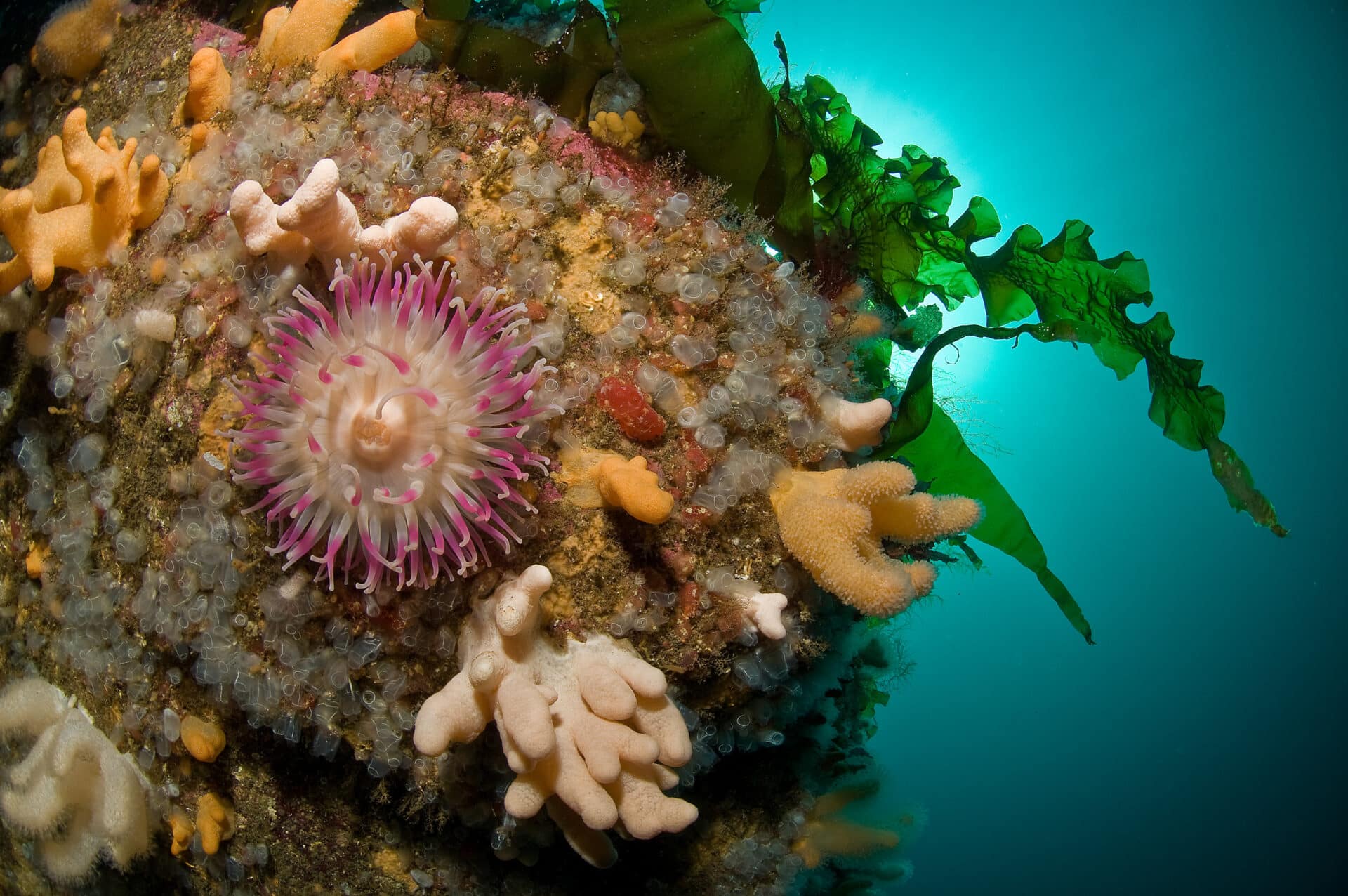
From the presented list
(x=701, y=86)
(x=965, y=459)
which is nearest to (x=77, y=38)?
(x=701, y=86)

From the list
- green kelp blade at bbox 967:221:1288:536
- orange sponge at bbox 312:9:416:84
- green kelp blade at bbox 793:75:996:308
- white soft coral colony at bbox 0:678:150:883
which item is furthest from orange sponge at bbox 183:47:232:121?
green kelp blade at bbox 967:221:1288:536

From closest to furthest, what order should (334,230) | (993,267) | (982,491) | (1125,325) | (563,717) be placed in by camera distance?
(334,230)
(563,717)
(1125,325)
(993,267)
(982,491)

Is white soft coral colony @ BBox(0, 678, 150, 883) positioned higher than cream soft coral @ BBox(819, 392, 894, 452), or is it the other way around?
cream soft coral @ BBox(819, 392, 894, 452)

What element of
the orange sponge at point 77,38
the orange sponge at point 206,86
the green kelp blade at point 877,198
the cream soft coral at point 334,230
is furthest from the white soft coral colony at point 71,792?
the green kelp blade at point 877,198

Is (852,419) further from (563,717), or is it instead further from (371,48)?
(371,48)

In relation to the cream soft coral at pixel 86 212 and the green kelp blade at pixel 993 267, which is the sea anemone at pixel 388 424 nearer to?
the cream soft coral at pixel 86 212

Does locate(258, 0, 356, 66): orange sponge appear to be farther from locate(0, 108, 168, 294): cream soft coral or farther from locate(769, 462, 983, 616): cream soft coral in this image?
locate(769, 462, 983, 616): cream soft coral
